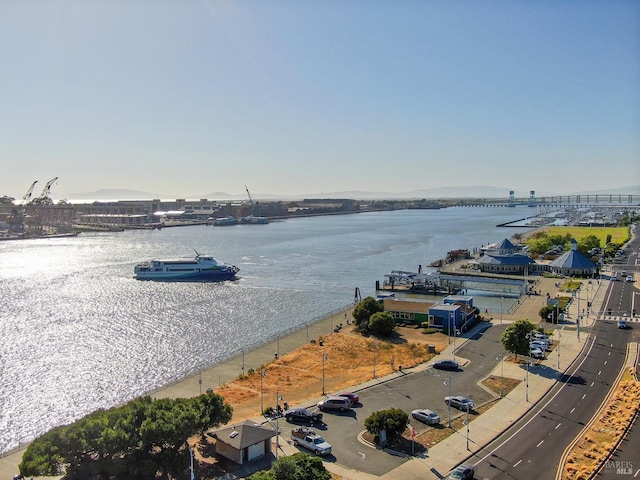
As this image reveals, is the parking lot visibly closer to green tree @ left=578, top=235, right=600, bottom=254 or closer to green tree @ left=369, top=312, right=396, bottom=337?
green tree @ left=369, top=312, right=396, bottom=337

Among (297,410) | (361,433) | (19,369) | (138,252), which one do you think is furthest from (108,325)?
(138,252)

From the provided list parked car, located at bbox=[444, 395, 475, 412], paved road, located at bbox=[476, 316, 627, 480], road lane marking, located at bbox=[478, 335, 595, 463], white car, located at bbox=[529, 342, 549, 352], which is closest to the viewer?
paved road, located at bbox=[476, 316, 627, 480]

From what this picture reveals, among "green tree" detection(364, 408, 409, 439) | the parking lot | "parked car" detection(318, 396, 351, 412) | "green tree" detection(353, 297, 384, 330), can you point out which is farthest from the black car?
"green tree" detection(353, 297, 384, 330)

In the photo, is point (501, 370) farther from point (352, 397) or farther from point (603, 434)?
point (352, 397)

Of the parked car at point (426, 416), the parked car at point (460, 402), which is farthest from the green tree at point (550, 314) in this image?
the parked car at point (426, 416)

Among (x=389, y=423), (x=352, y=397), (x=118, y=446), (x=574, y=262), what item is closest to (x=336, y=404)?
(x=352, y=397)

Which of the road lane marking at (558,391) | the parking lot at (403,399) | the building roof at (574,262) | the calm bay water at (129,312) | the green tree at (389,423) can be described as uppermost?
the building roof at (574,262)

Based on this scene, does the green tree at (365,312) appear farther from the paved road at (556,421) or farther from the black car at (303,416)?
Answer: the black car at (303,416)
